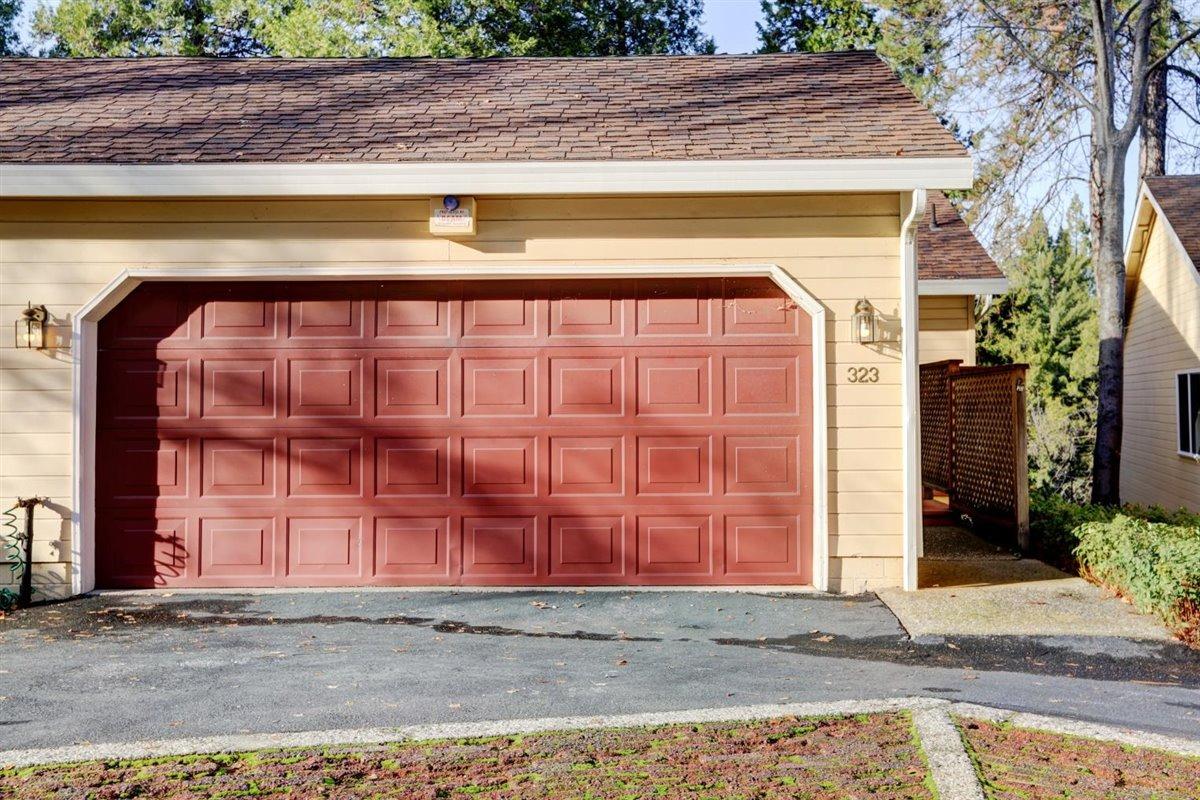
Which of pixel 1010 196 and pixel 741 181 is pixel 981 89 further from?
pixel 741 181

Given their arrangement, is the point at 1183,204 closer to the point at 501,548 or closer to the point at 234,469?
the point at 501,548

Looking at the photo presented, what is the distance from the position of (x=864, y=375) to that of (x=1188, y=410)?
9.00 m

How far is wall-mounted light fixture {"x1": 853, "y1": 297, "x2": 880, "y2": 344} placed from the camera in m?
7.44

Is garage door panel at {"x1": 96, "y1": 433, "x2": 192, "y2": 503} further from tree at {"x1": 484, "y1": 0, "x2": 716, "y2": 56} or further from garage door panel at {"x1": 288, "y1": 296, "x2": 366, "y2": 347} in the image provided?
tree at {"x1": 484, "y1": 0, "x2": 716, "y2": 56}

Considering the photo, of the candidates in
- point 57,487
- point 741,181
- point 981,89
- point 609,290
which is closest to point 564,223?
point 609,290

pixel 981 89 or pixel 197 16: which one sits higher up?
A: pixel 197 16

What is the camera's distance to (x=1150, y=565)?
667 centimetres

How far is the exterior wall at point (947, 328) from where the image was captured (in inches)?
520

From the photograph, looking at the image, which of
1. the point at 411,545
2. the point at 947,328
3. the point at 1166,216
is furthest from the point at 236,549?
the point at 1166,216

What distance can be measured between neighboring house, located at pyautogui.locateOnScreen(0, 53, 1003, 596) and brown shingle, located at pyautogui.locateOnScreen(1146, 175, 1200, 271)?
7.99 metres

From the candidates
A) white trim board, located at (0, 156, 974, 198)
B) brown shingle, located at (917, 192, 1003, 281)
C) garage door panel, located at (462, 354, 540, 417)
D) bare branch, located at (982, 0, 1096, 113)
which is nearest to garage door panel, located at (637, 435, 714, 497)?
garage door panel, located at (462, 354, 540, 417)

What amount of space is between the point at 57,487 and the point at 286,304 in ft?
6.89

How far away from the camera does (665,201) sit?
25.0ft

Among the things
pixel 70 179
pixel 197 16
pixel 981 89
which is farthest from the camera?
pixel 197 16
